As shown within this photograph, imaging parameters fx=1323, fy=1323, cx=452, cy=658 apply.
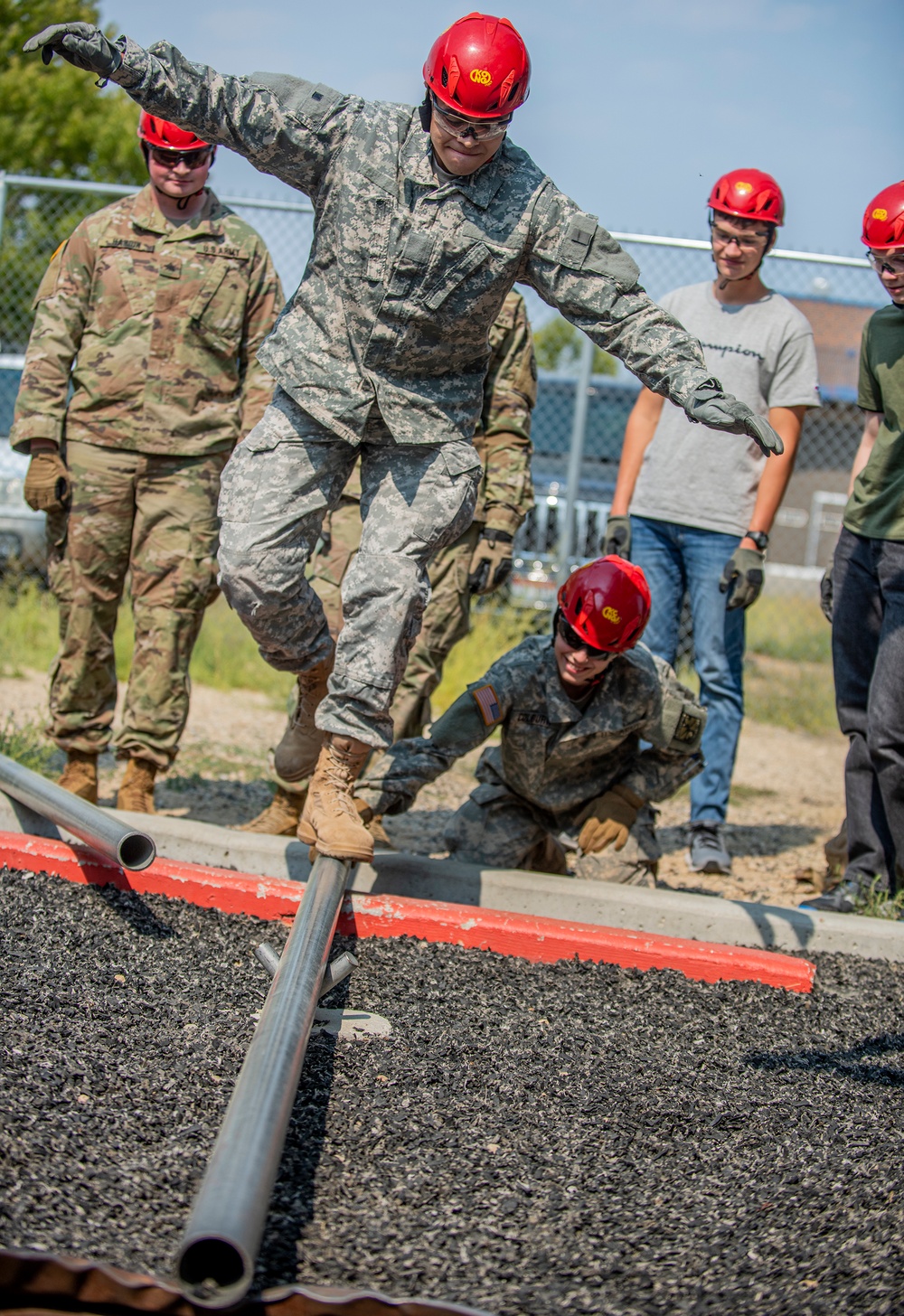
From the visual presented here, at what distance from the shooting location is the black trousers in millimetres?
4043

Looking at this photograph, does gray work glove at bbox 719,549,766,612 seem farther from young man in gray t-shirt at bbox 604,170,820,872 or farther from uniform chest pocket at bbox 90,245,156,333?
uniform chest pocket at bbox 90,245,156,333

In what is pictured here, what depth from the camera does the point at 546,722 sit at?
13.3 ft

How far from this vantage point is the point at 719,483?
4.91 m

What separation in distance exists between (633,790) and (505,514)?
108 cm

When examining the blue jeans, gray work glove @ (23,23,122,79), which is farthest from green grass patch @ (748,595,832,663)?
gray work glove @ (23,23,122,79)

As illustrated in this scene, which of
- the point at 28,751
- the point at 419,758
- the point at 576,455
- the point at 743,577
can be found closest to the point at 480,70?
the point at 419,758

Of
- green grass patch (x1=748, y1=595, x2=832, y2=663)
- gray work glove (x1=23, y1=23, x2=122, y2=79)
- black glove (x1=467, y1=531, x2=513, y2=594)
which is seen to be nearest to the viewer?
gray work glove (x1=23, y1=23, x2=122, y2=79)

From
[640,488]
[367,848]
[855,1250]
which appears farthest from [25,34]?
[855,1250]

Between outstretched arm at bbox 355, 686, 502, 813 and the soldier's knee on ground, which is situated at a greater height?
outstretched arm at bbox 355, 686, 502, 813

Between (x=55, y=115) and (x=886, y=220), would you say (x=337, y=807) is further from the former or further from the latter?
(x=55, y=115)

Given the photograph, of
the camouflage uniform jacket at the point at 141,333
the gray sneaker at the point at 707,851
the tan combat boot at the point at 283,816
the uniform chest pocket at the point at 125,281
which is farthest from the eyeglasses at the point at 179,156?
the gray sneaker at the point at 707,851

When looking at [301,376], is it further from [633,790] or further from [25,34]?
[25,34]

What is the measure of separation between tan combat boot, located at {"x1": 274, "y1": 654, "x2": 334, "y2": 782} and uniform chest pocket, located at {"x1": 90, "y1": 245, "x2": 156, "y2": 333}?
1.50 metres

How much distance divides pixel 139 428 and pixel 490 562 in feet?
4.17
